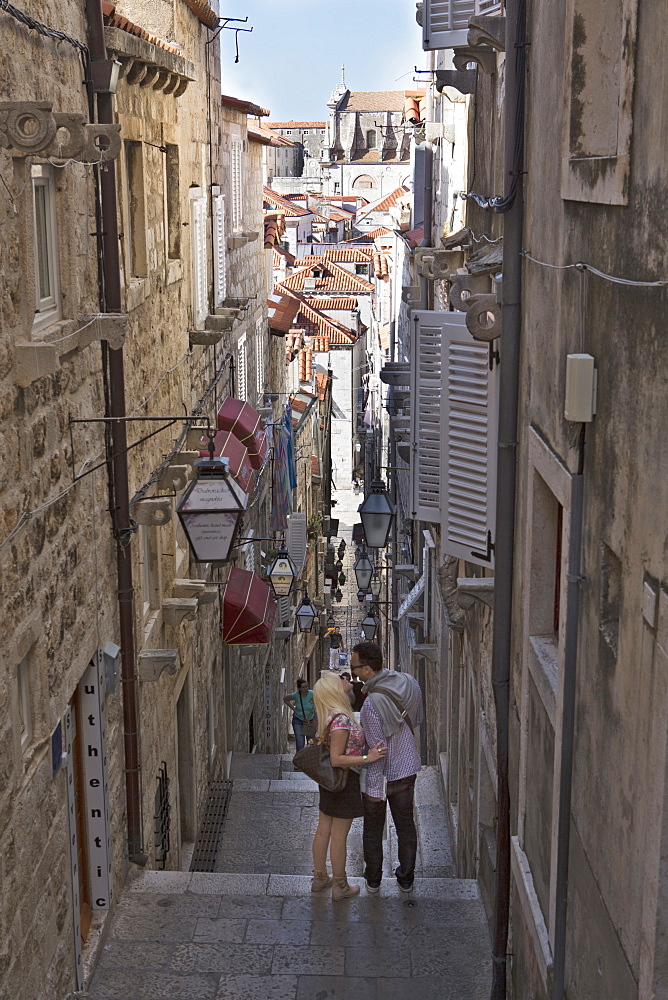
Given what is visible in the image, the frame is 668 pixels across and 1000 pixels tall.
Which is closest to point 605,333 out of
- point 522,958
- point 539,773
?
point 539,773

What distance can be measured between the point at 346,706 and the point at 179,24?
8.20 m

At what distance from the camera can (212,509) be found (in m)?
9.00

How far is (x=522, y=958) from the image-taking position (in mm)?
6496

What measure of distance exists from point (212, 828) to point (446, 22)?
27.7ft

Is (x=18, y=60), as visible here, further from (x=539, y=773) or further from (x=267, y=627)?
(x=267, y=627)

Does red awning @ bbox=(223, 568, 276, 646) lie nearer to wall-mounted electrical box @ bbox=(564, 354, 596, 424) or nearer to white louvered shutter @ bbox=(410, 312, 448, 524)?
white louvered shutter @ bbox=(410, 312, 448, 524)

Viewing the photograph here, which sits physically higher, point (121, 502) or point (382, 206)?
point (382, 206)

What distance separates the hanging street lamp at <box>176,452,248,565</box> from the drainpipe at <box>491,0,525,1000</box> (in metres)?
2.54

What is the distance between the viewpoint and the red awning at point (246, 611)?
1461cm

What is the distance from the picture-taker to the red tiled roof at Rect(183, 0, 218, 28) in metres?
13.1

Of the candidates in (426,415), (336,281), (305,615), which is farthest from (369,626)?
(336,281)

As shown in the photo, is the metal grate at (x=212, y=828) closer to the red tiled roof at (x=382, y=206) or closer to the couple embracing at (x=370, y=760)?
the couple embracing at (x=370, y=760)

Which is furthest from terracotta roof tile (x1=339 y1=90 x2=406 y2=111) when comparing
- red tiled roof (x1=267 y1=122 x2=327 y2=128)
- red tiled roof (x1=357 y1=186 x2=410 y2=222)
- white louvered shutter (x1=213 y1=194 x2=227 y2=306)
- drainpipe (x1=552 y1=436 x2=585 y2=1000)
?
drainpipe (x1=552 y1=436 x2=585 y2=1000)

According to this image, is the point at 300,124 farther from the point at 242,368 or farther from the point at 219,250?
the point at 219,250
